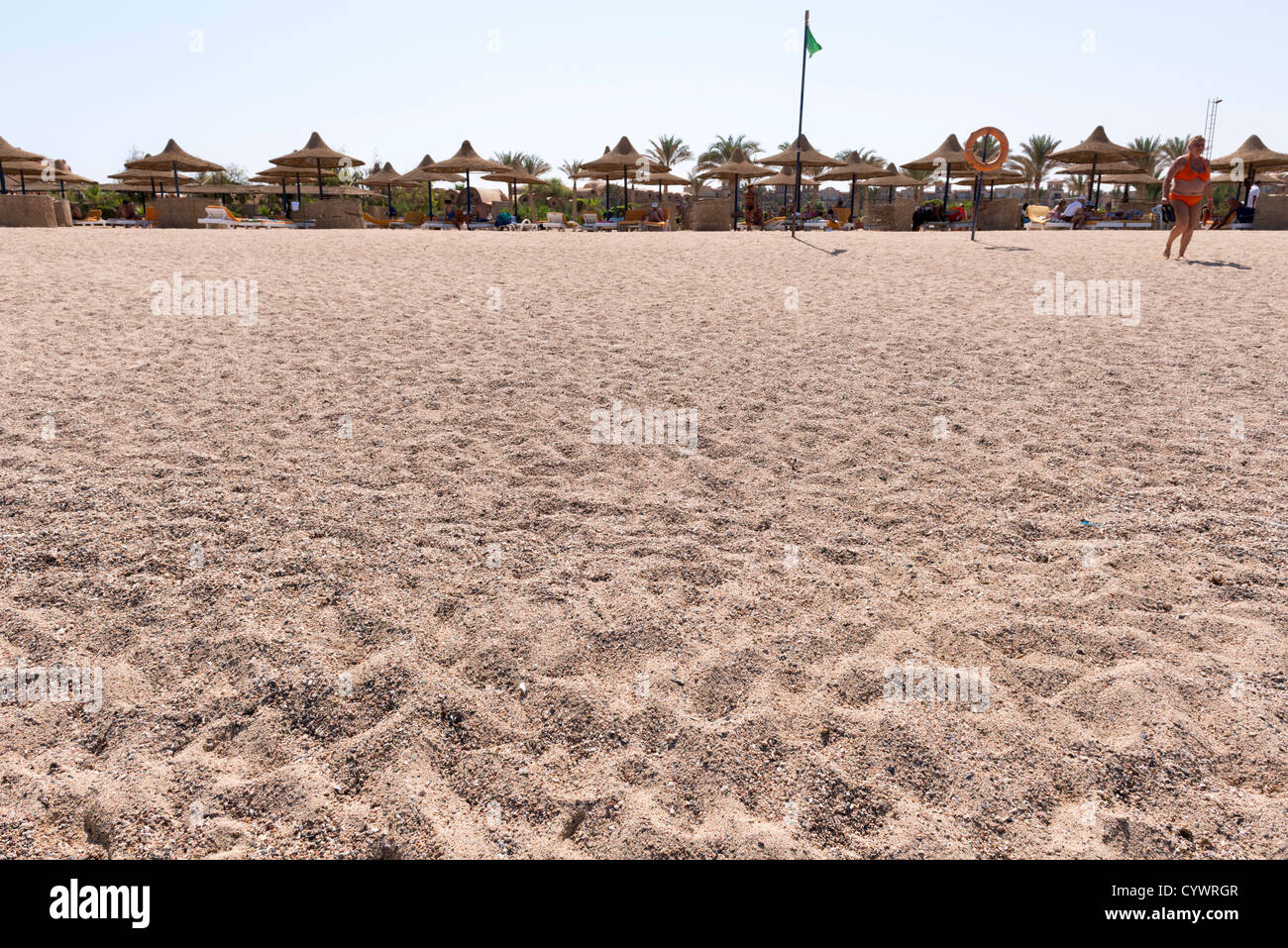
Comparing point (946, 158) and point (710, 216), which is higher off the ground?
point (946, 158)

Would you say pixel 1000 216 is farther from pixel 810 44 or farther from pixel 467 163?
pixel 467 163

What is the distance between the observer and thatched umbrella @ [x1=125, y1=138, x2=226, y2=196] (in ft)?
72.4

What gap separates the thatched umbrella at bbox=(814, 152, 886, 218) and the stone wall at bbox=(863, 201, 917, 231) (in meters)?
5.36

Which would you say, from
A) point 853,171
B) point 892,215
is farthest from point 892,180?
point 892,215

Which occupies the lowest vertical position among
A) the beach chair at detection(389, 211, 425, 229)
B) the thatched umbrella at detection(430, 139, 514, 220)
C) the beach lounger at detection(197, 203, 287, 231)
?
the beach lounger at detection(197, 203, 287, 231)

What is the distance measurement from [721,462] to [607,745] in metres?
2.55

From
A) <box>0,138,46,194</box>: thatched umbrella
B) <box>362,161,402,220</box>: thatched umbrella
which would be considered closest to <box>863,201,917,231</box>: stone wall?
<box>362,161,402,220</box>: thatched umbrella

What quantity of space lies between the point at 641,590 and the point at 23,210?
63.7 feet

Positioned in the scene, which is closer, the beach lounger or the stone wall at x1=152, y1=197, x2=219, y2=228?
the stone wall at x1=152, y1=197, x2=219, y2=228

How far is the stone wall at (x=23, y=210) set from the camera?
1592 cm

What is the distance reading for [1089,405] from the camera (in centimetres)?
551

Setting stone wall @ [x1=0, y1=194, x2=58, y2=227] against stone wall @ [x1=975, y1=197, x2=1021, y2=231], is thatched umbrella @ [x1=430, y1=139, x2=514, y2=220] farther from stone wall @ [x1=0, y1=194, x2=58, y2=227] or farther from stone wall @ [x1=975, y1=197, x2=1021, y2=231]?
stone wall @ [x1=975, y1=197, x2=1021, y2=231]

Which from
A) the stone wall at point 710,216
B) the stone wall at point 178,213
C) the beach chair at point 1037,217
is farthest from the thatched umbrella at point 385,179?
the beach chair at point 1037,217

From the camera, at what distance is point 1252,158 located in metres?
21.6
